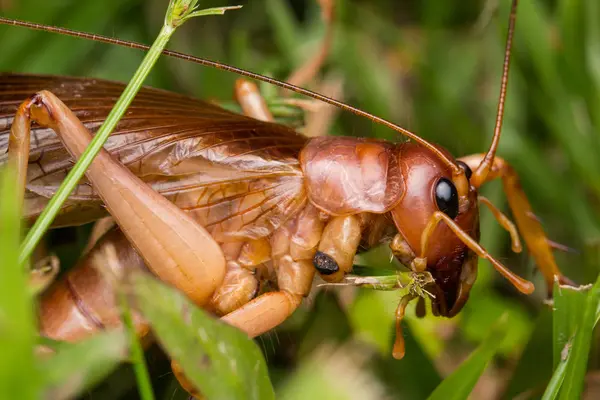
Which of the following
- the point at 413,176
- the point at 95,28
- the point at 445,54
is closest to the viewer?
the point at 413,176

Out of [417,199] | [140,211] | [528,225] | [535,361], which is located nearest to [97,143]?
[140,211]

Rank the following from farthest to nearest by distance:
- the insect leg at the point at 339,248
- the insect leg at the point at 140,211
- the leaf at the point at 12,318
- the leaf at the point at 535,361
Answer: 1. the leaf at the point at 535,361
2. the insect leg at the point at 339,248
3. the insect leg at the point at 140,211
4. the leaf at the point at 12,318

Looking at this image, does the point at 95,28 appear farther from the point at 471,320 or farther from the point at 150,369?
the point at 471,320

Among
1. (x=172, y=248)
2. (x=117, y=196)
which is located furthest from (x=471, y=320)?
(x=117, y=196)

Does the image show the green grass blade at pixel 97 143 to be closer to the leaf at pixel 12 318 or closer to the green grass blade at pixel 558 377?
the leaf at pixel 12 318

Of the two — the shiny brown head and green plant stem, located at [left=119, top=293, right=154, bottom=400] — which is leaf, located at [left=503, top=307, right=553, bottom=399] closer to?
the shiny brown head

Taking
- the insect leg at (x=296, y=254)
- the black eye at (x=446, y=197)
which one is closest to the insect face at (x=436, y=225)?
the black eye at (x=446, y=197)
